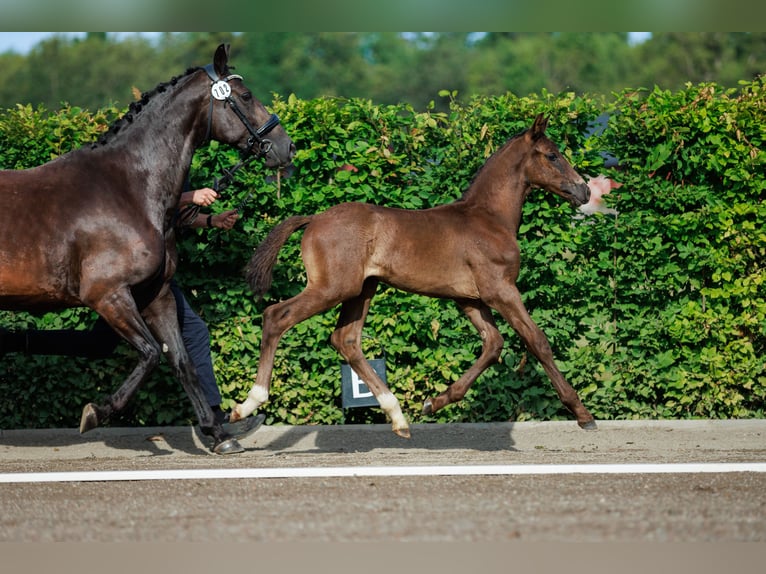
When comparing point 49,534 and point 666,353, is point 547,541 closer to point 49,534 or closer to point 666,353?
point 49,534

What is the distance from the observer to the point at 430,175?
8.63 meters

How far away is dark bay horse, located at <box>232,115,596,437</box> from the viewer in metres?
7.29

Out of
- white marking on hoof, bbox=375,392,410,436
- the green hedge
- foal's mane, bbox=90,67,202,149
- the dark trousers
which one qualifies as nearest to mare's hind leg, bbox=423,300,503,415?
white marking on hoof, bbox=375,392,410,436

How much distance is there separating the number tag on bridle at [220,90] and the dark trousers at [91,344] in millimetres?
1353

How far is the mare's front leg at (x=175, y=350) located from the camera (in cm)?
722

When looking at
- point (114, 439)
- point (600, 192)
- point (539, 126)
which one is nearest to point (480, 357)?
point (539, 126)

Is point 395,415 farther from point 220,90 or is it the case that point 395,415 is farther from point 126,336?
point 220,90

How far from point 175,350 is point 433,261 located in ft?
6.14

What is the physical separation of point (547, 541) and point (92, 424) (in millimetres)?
3402

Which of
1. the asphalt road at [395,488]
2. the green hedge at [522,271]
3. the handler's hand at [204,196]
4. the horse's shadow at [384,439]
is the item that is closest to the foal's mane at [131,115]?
the handler's hand at [204,196]

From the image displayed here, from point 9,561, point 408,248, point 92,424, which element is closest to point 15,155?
point 92,424

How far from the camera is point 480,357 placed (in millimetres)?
7668

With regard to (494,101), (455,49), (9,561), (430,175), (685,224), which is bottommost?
(9,561)

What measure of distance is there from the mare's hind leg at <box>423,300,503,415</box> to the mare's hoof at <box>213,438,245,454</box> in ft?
4.38
